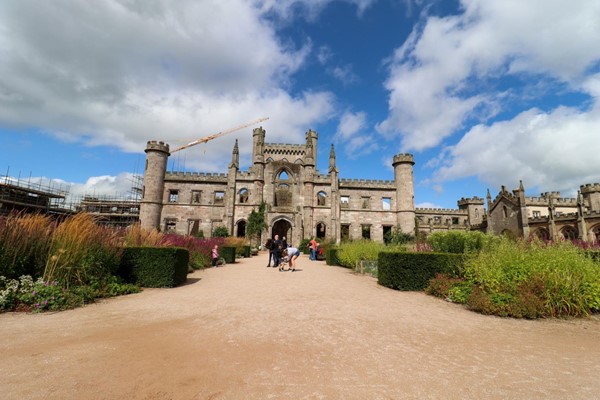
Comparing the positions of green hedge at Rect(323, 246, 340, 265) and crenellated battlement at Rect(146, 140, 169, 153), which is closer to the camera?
green hedge at Rect(323, 246, 340, 265)

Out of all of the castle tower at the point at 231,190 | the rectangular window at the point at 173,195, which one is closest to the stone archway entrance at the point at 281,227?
the castle tower at the point at 231,190

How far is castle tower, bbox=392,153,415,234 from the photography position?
34250 mm

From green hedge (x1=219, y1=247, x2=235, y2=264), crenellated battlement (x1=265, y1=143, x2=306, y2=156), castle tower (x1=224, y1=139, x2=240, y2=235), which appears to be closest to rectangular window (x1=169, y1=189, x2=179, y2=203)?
castle tower (x1=224, y1=139, x2=240, y2=235)

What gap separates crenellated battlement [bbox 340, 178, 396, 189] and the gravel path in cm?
3011

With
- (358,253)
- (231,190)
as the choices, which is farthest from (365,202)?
(358,253)

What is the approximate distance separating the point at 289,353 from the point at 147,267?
6.33 metres

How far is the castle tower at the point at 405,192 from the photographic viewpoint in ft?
112

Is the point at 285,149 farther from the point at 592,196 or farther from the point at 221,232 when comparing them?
the point at 592,196

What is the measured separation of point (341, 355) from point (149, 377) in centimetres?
217

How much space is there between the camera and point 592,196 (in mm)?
36469

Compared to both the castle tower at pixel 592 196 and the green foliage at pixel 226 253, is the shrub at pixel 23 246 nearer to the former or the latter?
the green foliage at pixel 226 253

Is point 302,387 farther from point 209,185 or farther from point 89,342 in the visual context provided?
point 209,185

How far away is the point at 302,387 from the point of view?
2.77 m

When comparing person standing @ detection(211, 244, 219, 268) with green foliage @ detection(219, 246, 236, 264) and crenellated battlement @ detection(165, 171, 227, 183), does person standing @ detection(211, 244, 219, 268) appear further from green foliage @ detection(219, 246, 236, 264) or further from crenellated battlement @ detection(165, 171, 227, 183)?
crenellated battlement @ detection(165, 171, 227, 183)
